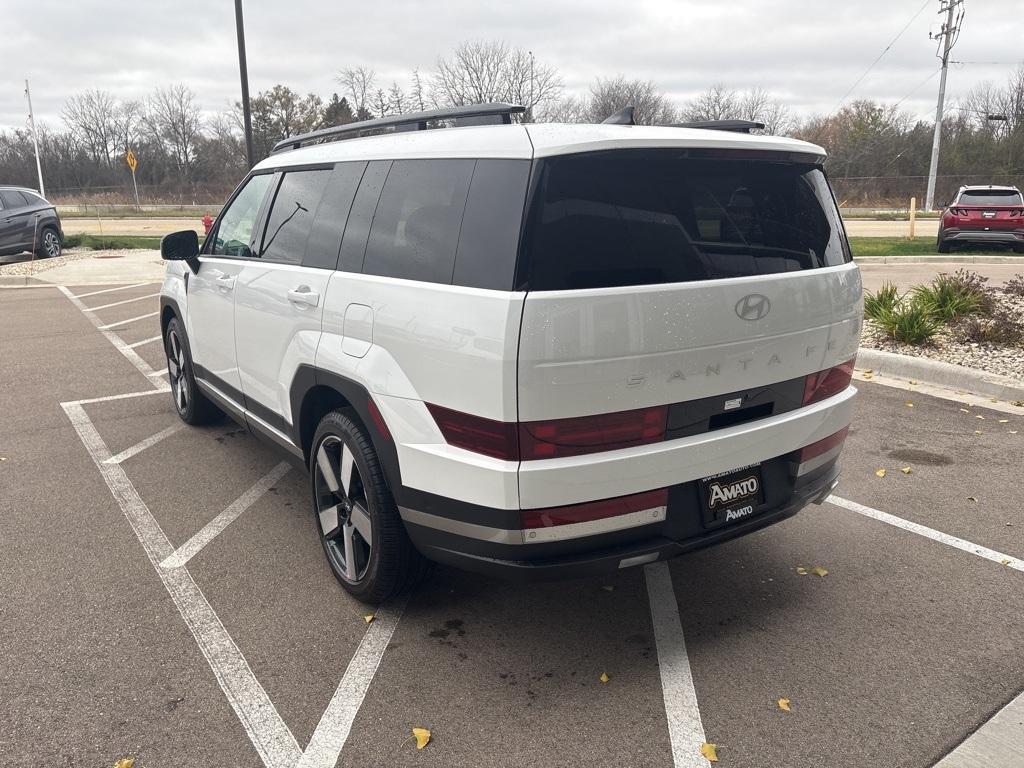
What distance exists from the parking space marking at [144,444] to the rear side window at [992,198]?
1688 cm

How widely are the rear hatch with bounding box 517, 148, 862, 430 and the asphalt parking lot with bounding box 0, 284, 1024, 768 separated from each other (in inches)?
37.3

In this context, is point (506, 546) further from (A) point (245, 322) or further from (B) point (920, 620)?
(A) point (245, 322)

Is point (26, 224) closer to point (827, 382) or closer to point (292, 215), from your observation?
point (292, 215)

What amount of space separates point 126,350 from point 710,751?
27.1ft

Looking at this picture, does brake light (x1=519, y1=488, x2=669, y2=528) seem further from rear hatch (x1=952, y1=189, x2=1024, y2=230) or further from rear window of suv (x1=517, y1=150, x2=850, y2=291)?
rear hatch (x1=952, y1=189, x2=1024, y2=230)

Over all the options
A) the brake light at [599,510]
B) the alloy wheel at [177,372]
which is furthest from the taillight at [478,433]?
the alloy wheel at [177,372]

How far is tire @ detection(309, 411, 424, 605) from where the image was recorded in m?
3.08

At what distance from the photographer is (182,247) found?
489 cm

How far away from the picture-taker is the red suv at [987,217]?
54.9ft

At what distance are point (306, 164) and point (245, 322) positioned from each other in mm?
904

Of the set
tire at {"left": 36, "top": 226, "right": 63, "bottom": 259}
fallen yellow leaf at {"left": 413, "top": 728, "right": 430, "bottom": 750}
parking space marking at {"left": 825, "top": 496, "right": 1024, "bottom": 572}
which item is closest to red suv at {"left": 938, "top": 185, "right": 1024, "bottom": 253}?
parking space marking at {"left": 825, "top": 496, "right": 1024, "bottom": 572}

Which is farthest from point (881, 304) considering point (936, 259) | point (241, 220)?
point (936, 259)

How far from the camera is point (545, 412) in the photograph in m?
2.49

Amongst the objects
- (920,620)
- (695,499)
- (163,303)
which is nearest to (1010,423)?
(920,620)
